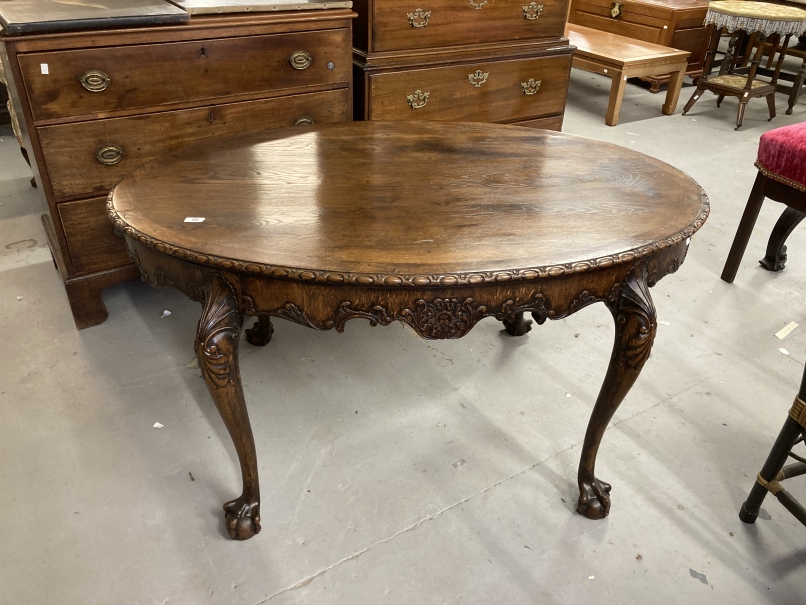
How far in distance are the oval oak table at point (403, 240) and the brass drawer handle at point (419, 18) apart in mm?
1026

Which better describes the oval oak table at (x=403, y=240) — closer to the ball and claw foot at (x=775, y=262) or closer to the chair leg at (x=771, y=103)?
the ball and claw foot at (x=775, y=262)

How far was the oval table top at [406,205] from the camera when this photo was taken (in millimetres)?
1310

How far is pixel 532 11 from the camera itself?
294cm

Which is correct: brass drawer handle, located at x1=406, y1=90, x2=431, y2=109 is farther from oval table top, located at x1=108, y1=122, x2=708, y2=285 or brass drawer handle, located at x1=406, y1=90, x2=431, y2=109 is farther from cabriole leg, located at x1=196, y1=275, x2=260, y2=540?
cabriole leg, located at x1=196, y1=275, x2=260, y2=540

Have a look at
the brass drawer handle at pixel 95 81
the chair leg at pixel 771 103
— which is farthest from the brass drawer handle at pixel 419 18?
the chair leg at pixel 771 103

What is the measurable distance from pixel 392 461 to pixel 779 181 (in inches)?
76.8

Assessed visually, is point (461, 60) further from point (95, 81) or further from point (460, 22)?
point (95, 81)

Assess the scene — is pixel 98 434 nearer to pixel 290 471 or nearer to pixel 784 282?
pixel 290 471

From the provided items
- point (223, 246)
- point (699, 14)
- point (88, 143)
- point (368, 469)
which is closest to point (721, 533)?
point (368, 469)

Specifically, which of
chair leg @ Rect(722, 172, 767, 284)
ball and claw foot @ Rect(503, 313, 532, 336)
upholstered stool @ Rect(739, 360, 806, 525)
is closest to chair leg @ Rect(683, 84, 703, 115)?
chair leg @ Rect(722, 172, 767, 284)

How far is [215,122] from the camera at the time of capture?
7.72 feet

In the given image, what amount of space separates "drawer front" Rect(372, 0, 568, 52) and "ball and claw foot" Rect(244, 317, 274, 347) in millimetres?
1202

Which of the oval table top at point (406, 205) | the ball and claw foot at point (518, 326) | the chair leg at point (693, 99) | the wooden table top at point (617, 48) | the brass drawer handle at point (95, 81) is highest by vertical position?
the brass drawer handle at point (95, 81)

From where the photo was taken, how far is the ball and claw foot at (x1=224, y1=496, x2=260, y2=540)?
1666 mm
